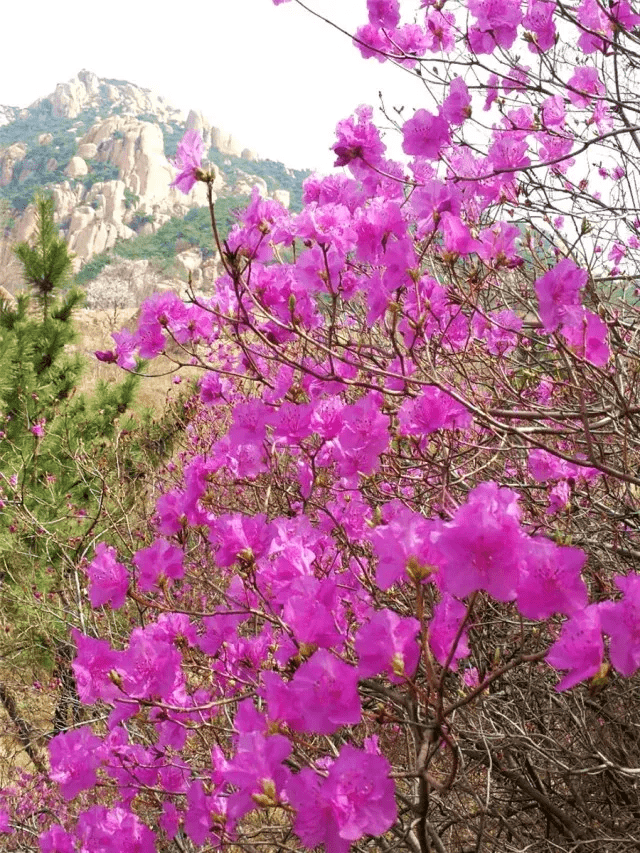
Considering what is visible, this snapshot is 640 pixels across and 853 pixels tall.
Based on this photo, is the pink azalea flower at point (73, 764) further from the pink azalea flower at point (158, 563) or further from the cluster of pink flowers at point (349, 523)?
the pink azalea flower at point (158, 563)

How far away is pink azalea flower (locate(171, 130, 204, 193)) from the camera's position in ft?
5.26

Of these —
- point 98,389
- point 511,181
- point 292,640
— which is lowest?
point 98,389

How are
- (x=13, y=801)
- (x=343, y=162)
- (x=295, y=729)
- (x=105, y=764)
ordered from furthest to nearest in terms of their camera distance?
(x=13, y=801)
(x=343, y=162)
(x=105, y=764)
(x=295, y=729)

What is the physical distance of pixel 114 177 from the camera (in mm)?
85625

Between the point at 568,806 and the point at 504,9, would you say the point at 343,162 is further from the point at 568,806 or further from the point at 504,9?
the point at 568,806

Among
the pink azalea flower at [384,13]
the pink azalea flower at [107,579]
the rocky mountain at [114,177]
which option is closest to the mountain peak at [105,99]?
the rocky mountain at [114,177]

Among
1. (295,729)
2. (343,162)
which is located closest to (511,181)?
(343,162)

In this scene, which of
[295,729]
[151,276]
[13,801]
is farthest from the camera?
[151,276]

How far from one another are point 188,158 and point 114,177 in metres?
96.1

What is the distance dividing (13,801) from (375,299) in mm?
4526

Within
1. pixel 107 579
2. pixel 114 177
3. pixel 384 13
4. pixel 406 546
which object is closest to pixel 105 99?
pixel 114 177

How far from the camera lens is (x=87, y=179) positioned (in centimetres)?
8562

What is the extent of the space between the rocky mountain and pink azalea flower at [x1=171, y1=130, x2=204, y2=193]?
2178 inches

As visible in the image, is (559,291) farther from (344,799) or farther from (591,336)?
(344,799)
